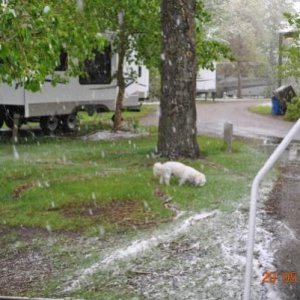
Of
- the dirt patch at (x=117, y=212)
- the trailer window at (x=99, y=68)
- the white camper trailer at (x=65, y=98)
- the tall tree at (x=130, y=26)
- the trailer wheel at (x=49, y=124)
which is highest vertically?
the tall tree at (x=130, y=26)

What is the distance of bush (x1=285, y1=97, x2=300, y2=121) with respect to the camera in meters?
23.7

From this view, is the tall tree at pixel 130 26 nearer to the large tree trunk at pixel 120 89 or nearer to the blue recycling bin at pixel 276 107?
the large tree trunk at pixel 120 89

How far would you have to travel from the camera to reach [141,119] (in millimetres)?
24953

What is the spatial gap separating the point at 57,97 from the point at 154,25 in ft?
12.0

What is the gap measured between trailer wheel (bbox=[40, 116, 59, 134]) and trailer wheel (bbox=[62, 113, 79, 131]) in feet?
0.92

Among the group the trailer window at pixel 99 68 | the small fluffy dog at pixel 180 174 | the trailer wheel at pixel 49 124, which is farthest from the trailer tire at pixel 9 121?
the small fluffy dog at pixel 180 174

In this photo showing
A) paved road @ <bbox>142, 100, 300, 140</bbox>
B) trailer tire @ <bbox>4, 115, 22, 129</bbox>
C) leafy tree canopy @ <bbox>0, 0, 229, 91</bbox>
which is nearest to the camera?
leafy tree canopy @ <bbox>0, 0, 229, 91</bbox>

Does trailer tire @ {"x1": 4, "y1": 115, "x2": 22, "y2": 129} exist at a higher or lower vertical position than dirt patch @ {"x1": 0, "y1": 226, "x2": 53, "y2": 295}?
higher

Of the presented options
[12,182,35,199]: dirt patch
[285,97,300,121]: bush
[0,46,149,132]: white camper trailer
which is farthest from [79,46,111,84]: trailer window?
[12,182,35,199]: dirt patch

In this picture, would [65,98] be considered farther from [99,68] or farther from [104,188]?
[104,188]

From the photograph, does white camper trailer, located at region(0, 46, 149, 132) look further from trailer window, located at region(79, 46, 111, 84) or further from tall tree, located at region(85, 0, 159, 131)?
tall tree, located at region(85, 0, 159, 131)

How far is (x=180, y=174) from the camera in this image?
32.1ft

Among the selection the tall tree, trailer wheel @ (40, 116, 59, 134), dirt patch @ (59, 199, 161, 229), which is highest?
the tall tree

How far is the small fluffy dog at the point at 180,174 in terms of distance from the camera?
9.67 meters
